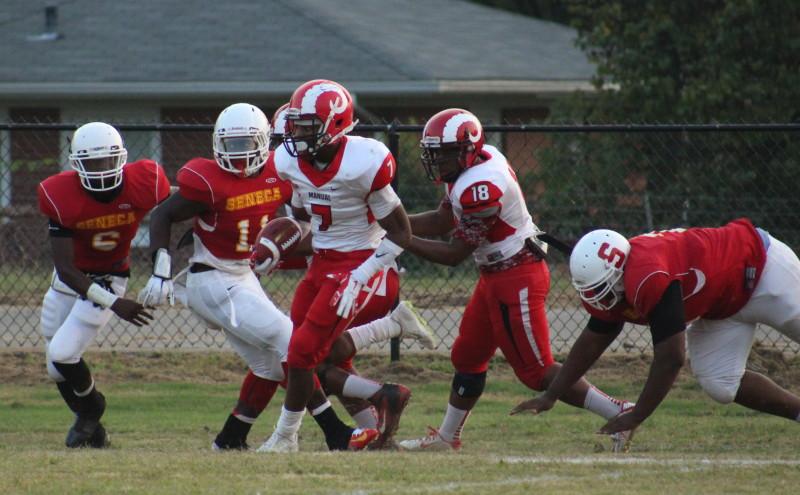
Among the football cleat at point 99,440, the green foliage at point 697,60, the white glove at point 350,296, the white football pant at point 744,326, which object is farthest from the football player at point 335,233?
the green foliage at point 697,60

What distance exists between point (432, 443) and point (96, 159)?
2.66 m

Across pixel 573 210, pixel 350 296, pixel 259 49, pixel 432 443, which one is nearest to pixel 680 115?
pixel 573 210

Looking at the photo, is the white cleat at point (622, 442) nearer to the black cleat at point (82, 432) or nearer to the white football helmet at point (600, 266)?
the white football helmet at point (600, 266)

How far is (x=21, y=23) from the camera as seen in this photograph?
71.4 ft

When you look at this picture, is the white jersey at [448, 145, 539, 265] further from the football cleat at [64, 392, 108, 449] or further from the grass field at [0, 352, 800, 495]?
the football cleat at [64, 392, 108, 449]

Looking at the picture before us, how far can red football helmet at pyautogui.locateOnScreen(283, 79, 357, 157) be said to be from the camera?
24.0 ft

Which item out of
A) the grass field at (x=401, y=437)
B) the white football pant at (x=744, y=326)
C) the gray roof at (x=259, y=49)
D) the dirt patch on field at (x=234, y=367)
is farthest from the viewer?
the gray roof at (x=259, y=49)

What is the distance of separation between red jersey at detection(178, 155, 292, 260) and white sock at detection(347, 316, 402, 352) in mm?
793

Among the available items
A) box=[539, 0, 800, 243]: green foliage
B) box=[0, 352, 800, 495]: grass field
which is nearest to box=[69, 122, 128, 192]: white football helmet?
box=[0, 352, 800, 495]: grass field

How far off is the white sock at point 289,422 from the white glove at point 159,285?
0.93 metres

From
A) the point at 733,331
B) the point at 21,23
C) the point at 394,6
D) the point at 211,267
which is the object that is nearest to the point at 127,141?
the point at 21,23

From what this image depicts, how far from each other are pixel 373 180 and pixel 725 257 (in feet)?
6.30

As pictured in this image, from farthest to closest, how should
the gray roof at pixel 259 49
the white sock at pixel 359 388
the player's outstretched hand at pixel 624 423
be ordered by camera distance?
the gray roof at pixel 259 49, the white sock at pixel 359 388, the player's outstretched hand at pixel 624 423

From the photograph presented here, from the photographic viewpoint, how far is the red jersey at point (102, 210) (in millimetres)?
8125
